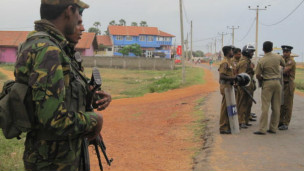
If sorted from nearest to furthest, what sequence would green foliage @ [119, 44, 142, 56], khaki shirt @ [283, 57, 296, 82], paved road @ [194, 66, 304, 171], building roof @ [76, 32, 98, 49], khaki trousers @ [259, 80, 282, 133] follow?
1. paved road @ [194, 66, 304, 171]
2. khaki trousers @ [259, 80, 282, 133]
3. khaki shirt @ [283, 57, 296, 82]
4. building roof @ [76, 32, 98, 49]
5. green foliage @ [119, 44, 142, 56]

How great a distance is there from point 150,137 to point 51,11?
5794 mm

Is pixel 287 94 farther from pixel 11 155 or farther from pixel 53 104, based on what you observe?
pixel 53 104

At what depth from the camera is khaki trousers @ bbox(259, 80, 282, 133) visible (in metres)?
6.61

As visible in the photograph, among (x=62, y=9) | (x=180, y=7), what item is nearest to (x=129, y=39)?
(x=180, y=7)

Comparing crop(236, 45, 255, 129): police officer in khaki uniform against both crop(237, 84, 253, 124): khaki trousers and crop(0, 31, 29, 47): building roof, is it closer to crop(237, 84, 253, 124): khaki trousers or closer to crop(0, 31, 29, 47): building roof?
crop(237, 84, 253, 124): khaki trousers

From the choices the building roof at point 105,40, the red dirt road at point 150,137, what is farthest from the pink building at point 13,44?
the red dirt road at point 150,137

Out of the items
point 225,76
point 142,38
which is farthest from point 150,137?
point 142,38

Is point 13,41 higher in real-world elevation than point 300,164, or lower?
higher

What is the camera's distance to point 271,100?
22.2ft

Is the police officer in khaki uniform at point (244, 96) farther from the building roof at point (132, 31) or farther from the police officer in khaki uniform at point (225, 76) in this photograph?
the building roof at point (132, 31)

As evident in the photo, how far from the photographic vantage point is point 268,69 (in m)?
6.68

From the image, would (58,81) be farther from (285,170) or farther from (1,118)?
(285,170)

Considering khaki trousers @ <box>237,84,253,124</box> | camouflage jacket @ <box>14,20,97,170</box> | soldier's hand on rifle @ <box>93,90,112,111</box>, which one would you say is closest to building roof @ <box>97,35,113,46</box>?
khaki trousers @ <box>237,84,253,124</box>

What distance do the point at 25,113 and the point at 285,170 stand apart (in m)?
3.89
